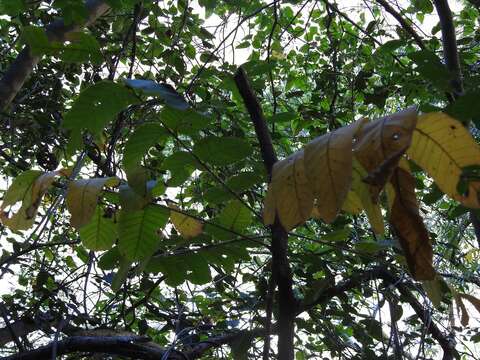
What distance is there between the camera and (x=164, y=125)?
0.71 metres

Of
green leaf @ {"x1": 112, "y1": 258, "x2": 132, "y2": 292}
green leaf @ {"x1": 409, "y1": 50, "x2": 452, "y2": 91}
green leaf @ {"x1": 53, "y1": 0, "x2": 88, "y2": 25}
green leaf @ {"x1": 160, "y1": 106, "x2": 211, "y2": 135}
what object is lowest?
green leaf @ {"x1": 112, "y1": 258, "x2": 132, "y2": 292}

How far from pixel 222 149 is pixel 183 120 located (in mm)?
73

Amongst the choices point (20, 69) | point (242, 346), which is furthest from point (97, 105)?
point (20, 69)

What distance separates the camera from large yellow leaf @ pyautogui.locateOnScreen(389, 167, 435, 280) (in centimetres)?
Result: 45

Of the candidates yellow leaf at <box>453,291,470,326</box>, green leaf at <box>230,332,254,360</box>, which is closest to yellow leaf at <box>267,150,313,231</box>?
yellow leaf at <box>453,291,470,326</box>

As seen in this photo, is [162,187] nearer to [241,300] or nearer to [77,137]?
[77,137]

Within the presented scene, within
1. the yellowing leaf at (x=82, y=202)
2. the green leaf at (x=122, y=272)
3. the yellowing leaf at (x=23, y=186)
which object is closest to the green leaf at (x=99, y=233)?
the green leaf at (x=122, y=272)

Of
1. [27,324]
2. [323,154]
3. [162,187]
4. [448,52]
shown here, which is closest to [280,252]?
[162,187]

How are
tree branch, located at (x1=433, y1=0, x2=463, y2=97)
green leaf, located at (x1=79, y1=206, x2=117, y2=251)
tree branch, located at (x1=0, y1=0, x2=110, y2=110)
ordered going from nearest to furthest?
1. green leaf, located at (x1=79, y1=206, x2=117, y2=251)
2. tree branch, located at (x1=433, y1=0, x2=463, y2=97)
3. tree branch, located at (x1=0, y1=0, x2=110, y2=110)

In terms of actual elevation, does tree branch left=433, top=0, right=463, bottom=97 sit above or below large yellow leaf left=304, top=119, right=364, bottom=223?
above

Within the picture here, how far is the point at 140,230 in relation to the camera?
2.50ft

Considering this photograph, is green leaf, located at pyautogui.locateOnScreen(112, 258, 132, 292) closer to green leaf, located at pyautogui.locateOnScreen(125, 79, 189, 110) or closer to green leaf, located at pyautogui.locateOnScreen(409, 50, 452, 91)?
green leaf, located at pyautogui.locateOnScreen(125, 79, 189, 110)

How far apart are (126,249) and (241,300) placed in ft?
2.35

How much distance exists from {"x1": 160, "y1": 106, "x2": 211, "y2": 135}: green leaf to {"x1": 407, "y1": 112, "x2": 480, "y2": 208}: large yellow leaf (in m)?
0.30
